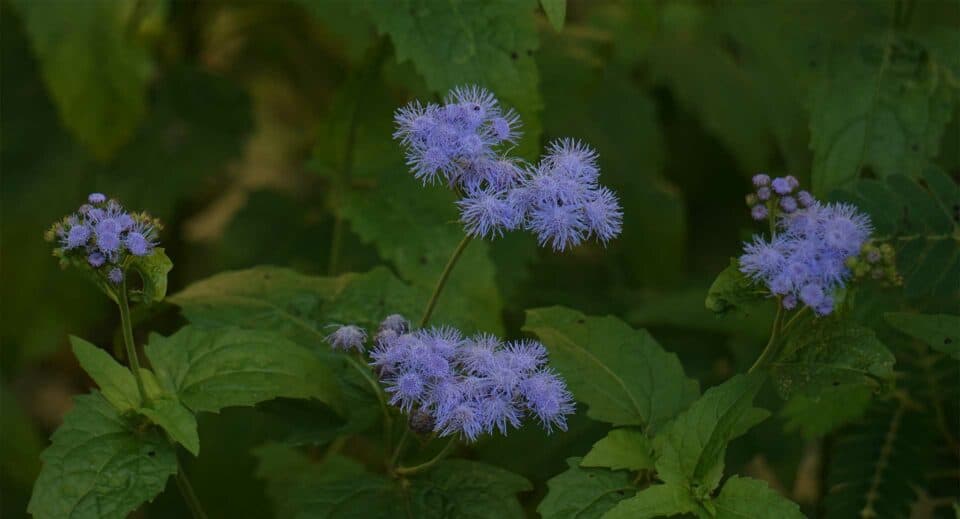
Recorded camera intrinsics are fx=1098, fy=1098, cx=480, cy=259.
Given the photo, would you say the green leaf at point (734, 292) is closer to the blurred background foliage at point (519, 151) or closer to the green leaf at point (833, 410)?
the blurred background foliage at point (519, 151)

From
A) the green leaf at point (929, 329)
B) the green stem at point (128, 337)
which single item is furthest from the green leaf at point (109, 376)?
the green leaf at point (929, 329)

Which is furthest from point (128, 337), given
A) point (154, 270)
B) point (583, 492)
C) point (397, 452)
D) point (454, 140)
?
point (583, 492)

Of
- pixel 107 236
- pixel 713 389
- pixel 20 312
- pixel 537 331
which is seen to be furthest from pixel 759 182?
pixel 20 312

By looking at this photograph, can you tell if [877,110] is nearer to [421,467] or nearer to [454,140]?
[454,140]

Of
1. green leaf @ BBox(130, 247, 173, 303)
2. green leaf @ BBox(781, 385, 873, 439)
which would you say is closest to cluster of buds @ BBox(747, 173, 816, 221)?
green leaf @ BBox(781, 385, 873, 439)

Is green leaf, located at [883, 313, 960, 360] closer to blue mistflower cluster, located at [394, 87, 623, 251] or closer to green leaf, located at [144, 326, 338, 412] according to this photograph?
blue mistflower cluster, located at [394, 87, 623, 251]

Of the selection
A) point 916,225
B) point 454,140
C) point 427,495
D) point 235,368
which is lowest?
point 427,495

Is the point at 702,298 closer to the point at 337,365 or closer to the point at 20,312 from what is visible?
the point at 337,365
